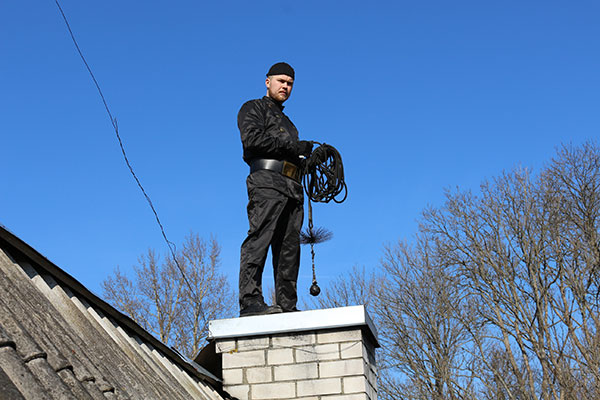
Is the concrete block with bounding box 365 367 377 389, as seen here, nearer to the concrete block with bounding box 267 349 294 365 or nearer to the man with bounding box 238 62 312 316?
the concrete block with bounding box 267 349 294 365

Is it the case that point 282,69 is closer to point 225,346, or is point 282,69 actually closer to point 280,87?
point 280,87

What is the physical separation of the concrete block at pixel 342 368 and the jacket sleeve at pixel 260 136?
173 cm

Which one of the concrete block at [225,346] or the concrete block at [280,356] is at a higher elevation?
the concrete block at [225,346]

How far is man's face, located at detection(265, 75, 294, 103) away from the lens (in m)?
6.47

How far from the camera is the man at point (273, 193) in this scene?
241 inches

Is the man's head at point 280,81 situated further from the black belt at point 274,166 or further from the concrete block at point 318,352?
the concrete block at point 318,352

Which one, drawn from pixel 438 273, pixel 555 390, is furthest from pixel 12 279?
pixel 438 273

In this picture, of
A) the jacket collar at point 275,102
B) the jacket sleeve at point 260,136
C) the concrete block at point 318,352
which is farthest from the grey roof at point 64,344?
the jacket collar at point 275,102

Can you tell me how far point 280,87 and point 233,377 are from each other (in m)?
2.42

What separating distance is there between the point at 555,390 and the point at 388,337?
5.04 m

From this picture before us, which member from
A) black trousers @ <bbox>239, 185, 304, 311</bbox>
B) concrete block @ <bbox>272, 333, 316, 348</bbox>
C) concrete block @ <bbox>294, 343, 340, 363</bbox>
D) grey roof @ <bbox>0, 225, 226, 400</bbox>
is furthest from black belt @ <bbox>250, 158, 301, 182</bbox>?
grey roof @ <bbox>0, 225, 226, 400</bbox>

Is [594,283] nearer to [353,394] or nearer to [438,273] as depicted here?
[438,273]

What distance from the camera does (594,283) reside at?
20.2 m

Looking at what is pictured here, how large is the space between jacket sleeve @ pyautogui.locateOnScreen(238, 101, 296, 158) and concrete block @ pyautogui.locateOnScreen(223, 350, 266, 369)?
1597mm
